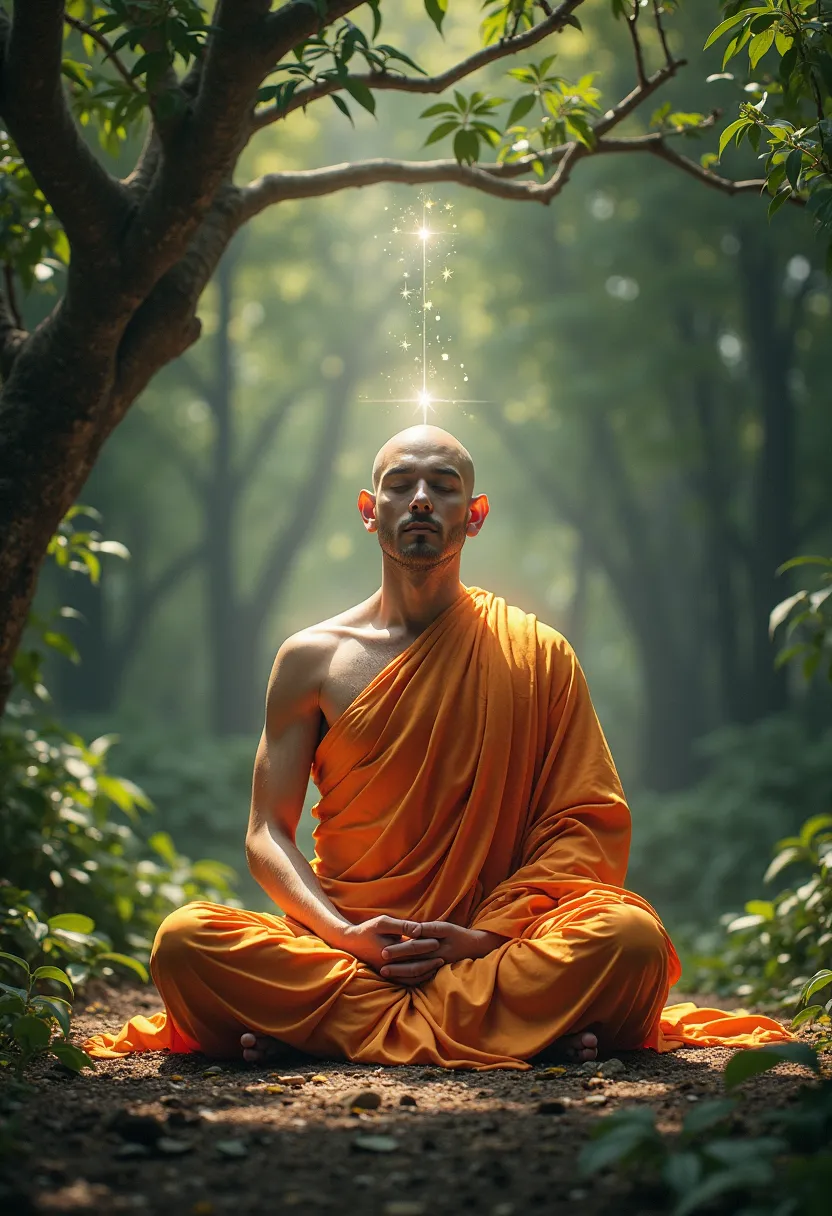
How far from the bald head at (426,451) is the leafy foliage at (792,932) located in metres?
2.08

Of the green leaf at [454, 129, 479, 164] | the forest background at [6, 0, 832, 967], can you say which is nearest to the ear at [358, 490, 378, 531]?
the green leaf at [454, 129, 479, 164]

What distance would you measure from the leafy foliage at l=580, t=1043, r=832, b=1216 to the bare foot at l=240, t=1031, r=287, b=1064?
158 cm

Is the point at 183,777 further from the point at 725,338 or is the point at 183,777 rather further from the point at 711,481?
the point at 725,338

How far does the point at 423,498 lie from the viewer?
173 inches

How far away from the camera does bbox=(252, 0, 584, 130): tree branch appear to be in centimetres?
428

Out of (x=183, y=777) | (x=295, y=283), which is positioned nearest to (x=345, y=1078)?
(x=183, y=777)

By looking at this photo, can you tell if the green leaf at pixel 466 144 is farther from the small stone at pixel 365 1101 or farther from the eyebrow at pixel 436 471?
the small stone at pixel 365 1101

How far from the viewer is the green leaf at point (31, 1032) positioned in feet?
11.4

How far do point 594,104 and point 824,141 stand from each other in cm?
144

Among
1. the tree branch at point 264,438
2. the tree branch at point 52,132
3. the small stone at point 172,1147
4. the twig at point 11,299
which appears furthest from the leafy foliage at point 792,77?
the tree branch at point 264,438

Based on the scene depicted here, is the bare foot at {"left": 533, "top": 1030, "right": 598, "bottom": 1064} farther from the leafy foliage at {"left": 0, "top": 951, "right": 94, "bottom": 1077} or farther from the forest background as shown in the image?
the forest background

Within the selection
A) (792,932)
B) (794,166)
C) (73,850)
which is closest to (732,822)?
(792,932)

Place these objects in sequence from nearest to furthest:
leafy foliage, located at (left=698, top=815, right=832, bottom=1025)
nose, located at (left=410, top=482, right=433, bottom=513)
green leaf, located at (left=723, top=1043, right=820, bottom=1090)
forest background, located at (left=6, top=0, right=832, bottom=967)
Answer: green leaf, located at (left=723, top=1043, right=820, bottom=1090) < nose, located at (left=410, top=482, right=433, bottom=513) < leafy foliage, located at (left=698, top=815, right=832, bottom=1025) < forest background, located at (left=6, top=0, right=832, bottom=967)

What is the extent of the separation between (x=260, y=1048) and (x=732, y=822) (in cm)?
916
